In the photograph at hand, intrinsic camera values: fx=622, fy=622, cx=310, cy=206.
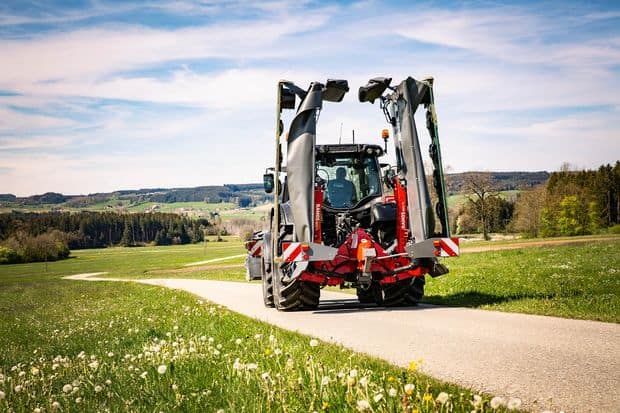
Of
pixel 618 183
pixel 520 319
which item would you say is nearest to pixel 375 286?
pixel 520 319

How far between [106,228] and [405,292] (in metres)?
160

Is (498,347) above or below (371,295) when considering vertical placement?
above

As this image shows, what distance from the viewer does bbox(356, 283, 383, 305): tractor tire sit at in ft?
42.7

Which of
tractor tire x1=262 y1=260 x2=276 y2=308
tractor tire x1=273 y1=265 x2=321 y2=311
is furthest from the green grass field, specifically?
tractor tire x1=262 y1=260 x2=276 y2=308

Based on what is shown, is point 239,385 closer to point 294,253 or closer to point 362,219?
point 294,253

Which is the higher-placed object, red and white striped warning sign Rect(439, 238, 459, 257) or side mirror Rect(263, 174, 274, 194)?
side mirror Rect(263, 174, 274, 194)

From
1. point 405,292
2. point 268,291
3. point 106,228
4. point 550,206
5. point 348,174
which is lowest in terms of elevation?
point 106,228

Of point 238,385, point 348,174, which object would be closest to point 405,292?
point 348,174

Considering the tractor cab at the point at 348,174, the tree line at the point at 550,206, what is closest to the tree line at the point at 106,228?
the tree line at the point at 550,206

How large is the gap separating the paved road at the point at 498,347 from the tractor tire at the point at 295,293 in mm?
484

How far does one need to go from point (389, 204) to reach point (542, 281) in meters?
4.87

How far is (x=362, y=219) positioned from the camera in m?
12.9

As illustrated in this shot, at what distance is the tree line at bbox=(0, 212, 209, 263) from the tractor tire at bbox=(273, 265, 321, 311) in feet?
430

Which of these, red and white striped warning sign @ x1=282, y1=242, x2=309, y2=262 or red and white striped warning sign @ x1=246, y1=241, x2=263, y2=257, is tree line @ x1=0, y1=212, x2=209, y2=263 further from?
red and white striped warning sign @ x1=282, y1=242, x2=309, y2=262
